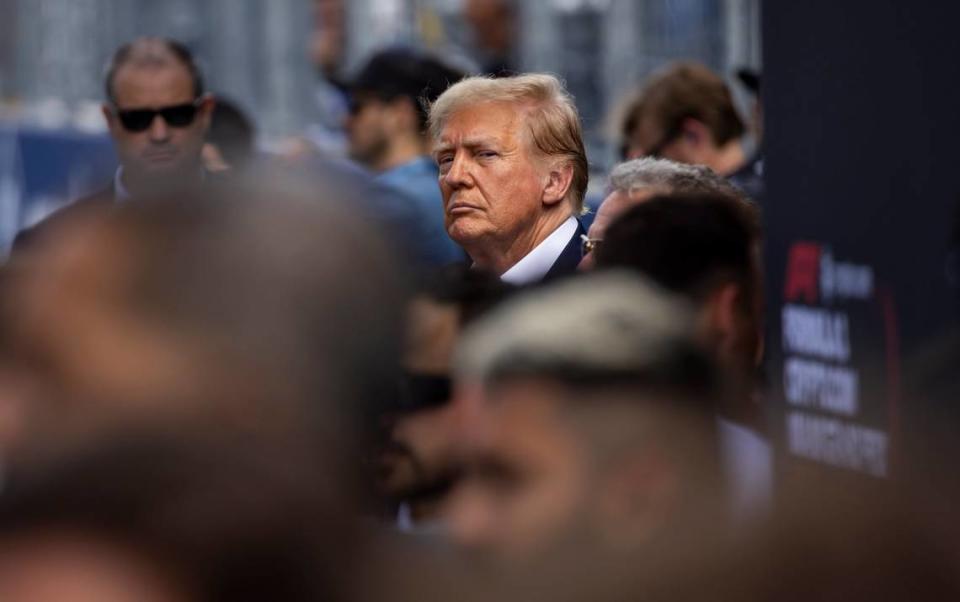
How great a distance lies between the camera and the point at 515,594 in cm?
206

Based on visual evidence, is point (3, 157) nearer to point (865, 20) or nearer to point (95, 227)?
point (865, 20)

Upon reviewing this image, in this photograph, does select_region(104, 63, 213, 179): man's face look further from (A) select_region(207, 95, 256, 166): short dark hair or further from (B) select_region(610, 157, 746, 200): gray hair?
(B) select_region(610, 157, 746, 200): gray hair

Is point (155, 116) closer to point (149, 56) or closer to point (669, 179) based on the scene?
point (149, 56)

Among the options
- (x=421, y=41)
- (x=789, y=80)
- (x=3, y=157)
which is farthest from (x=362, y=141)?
(x=3, y=157)

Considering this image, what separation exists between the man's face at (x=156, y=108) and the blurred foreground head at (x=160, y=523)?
4.76 m

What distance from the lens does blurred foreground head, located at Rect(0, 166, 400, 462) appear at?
200 centimetres

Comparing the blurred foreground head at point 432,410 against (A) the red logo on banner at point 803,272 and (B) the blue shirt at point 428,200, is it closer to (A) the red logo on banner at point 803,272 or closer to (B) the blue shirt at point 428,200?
(A) the red logo on banner at point 803,272

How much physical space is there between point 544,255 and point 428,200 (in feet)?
5.26

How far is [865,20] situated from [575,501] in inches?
84.7

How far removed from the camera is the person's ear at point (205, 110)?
704 centimetres

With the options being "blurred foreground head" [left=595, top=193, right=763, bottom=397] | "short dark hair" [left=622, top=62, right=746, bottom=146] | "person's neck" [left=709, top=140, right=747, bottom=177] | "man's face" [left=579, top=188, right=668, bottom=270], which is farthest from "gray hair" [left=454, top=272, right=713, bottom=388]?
"person's neck" [left=709, top=140, right=747, bottom=177]

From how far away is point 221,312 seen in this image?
2.00 meters

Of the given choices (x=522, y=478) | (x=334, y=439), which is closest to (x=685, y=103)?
(x=522, y=478)

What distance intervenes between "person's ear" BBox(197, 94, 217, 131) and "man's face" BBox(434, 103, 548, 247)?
2229 mm
